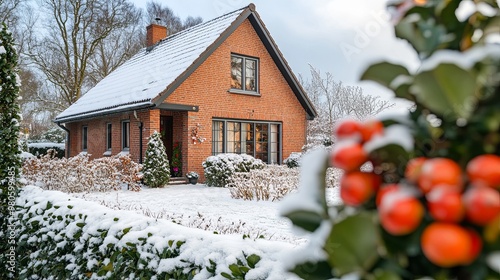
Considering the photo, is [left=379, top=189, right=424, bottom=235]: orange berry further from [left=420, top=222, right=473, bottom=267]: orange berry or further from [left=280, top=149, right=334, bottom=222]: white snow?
[left=280, top=149, right=334, bottom=222]: white snow

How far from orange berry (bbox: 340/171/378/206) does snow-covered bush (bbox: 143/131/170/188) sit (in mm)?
10967

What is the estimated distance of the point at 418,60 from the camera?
632 mm

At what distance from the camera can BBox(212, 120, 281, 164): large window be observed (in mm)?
13812

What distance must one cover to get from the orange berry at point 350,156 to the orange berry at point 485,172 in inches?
5.2

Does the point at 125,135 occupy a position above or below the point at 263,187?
above

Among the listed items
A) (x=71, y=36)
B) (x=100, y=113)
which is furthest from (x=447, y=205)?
(x=71, y=36)

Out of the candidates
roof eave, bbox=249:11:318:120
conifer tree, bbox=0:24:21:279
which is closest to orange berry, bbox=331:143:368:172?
conifer tree, bbox=0:24:21:279

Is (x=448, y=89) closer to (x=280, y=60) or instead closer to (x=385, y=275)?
(x=385, y=275)

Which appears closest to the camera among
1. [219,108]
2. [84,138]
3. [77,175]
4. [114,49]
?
[77,175]

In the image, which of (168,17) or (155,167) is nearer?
(155,167)

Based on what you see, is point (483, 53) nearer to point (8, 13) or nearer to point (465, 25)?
point (465, 25)

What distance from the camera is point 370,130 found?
0.58m

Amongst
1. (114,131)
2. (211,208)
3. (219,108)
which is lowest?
(211,208)

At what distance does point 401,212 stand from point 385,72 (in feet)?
0.78
